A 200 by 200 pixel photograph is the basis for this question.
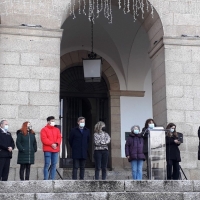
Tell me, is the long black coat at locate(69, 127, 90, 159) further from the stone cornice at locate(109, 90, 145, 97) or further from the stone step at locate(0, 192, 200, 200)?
the stone cornice at locate(109, 90, 145, 97)

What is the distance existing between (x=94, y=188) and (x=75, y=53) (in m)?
9.11

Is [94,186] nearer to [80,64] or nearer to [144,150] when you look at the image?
[144,150]

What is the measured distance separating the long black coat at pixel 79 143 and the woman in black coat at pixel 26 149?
2.62 ft

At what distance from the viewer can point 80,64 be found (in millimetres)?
16859

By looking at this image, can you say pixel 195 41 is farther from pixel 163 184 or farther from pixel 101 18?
pixel 163 184

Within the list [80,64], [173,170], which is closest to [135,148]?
[173,170]

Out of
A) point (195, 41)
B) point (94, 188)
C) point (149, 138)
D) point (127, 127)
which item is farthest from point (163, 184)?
point (127, 127)

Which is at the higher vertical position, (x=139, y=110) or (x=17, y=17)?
(x=17, y=17)

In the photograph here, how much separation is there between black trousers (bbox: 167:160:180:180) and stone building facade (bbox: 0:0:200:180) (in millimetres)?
1057

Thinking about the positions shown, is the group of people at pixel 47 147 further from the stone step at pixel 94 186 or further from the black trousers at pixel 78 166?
the stone step at pixel 94 186

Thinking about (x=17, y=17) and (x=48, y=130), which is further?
(x=17, y=17)

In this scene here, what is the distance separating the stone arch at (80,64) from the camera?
16625 millimetres

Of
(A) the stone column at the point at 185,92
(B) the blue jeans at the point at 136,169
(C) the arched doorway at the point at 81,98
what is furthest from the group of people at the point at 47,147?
(C) the arched doorway at the point at 81,98

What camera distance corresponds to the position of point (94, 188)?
8.15 metres
